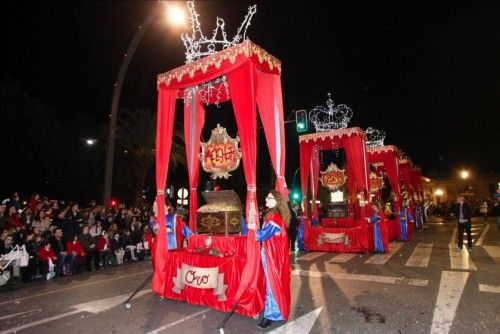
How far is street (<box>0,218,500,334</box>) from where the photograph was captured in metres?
5.17

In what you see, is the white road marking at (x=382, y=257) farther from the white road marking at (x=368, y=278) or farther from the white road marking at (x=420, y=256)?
the white road marking at (x=368, y=278)

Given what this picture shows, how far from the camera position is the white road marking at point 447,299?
5023 millimetres

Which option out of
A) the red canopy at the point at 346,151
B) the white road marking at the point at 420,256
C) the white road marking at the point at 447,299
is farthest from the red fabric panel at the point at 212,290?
the red canopy at the point at 346,151

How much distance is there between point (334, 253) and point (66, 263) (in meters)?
8.66

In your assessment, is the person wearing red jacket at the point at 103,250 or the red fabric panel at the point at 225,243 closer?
the red fabric panel at the point at 225,243

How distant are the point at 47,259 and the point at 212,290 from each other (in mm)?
6402

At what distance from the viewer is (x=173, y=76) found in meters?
7.16

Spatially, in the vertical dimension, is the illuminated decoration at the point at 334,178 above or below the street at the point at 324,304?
above

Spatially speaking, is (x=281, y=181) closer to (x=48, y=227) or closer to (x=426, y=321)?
(x=426, y=321)

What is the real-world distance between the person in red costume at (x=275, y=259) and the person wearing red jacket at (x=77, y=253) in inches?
296

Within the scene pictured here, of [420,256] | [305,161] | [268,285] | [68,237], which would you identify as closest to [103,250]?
[68,237]

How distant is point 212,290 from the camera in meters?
6.00

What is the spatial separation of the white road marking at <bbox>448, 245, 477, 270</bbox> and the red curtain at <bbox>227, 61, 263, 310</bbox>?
21.0 ft

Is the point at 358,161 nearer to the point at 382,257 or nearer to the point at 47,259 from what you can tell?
the point at 382,257
